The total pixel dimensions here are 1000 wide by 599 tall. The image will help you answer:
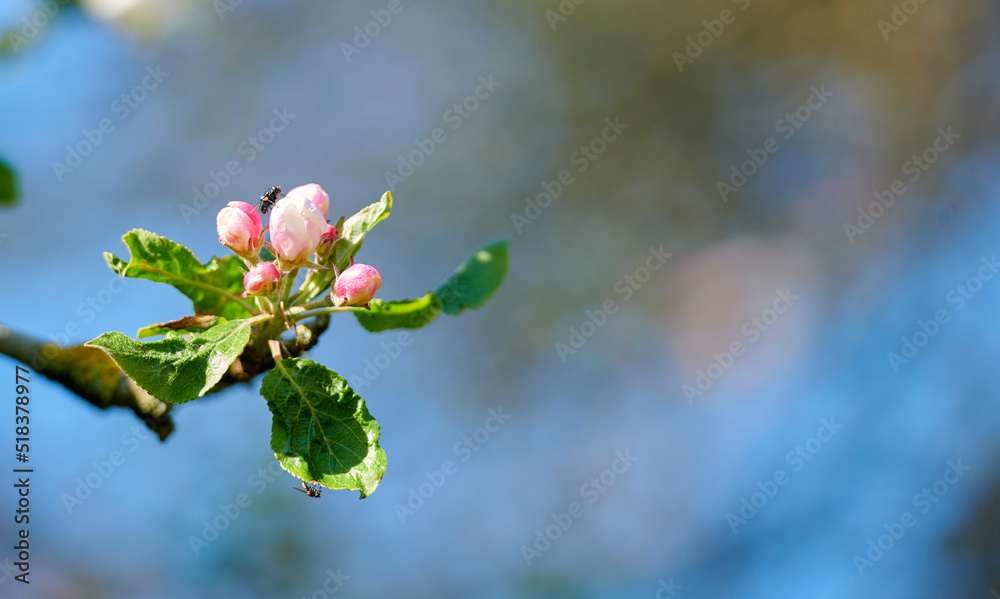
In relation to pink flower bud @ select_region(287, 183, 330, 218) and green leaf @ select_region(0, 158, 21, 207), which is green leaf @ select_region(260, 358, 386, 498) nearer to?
pink flower bud @ select_region(287, 183, 330, 218)

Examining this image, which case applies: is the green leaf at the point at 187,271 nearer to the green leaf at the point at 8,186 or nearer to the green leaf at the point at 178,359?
the green leaf at the point at 178,359

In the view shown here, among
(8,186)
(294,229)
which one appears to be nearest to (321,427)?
(294,229)

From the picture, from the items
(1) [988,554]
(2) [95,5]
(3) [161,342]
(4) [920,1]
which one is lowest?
(3) [161,342]

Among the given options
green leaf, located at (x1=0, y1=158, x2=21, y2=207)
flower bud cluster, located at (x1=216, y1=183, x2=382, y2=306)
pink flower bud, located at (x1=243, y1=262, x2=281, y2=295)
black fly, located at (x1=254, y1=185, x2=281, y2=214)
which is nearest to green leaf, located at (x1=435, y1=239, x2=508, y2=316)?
flower bud cluster, located at (x1=216, y1=183, x2=382, y2=306)

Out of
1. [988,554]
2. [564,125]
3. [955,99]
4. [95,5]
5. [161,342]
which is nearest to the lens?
[161,342]

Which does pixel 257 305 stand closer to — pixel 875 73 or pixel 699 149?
pixel 699 149

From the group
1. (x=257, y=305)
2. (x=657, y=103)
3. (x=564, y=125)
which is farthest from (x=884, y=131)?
(x=257, y=305)
